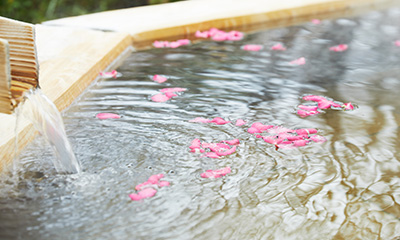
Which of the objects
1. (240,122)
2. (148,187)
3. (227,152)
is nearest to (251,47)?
(240,122)

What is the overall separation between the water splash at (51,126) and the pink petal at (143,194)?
253 millimetres

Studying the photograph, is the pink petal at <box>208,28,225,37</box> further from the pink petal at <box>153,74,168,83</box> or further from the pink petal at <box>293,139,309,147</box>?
the pink petal at <box>293,139,309,147</box>

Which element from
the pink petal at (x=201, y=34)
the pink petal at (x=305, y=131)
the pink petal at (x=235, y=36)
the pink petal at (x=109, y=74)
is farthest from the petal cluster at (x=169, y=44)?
the pink petal at (x=305, y=131)

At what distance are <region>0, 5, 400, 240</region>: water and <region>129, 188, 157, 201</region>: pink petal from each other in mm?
20

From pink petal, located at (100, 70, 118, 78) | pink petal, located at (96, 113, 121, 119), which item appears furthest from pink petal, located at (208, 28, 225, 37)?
pink petal, located at (96, 113, 121, 119)

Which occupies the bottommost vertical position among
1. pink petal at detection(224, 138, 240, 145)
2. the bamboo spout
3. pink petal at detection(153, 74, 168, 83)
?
pink petal at detection(224, 138, 240, 145)

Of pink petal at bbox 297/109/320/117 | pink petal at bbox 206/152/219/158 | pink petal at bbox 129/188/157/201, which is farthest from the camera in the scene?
pink petal at bbox 297/109/320/117

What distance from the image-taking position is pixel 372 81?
9.16 ft

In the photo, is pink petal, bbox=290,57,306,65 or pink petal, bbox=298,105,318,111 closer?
pink petal, bbox=298,105,318,111

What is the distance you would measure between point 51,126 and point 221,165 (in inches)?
23.3

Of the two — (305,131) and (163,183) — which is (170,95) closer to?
(305,131)

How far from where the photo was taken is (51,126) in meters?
1.86

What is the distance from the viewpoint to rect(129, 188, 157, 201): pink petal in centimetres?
159

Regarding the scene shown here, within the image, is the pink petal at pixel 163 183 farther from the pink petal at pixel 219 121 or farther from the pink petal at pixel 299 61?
the pink petal at pixel 299 61
